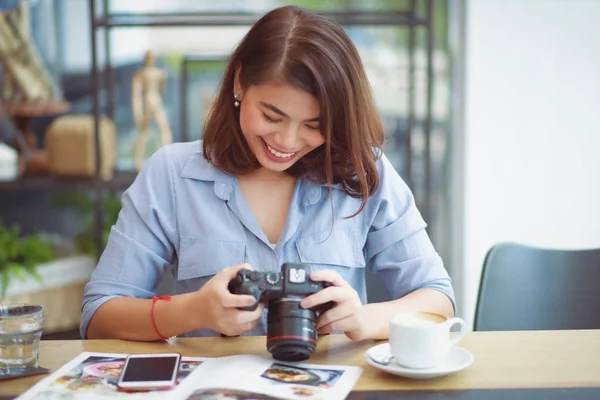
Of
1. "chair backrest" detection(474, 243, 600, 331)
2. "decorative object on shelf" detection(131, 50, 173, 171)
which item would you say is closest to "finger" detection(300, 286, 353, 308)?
"chair backrest" detection(474, 243, 600, 331)

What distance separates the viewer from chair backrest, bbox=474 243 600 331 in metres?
1.60

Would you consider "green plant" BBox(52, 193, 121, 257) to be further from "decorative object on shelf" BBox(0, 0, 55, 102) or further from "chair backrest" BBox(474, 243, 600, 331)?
"chair backrest" BBox(474, 243, 600, 331)

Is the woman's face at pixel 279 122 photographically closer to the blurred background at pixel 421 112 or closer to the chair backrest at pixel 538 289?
the chair backrest at pixel 538 289

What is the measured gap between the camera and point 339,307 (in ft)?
3.80

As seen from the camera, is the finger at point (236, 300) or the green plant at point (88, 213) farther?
the green plant at point (88, 213)

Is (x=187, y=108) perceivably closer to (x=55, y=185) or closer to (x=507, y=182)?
(x=55, y=185)

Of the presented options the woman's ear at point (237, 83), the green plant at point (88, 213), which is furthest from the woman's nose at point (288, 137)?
the green plant at point (88, 213)

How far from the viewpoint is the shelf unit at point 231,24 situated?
278 centimetres

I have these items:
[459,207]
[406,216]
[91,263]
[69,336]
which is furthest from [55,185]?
[406,216]

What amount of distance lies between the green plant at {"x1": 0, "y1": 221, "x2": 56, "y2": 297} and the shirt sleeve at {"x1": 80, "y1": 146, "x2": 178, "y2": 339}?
154cm

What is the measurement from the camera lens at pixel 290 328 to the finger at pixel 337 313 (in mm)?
64

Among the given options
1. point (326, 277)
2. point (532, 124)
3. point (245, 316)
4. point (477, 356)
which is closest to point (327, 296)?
point (326, 277)

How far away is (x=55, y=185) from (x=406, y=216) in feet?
6.15

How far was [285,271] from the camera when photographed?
3.60 feet
